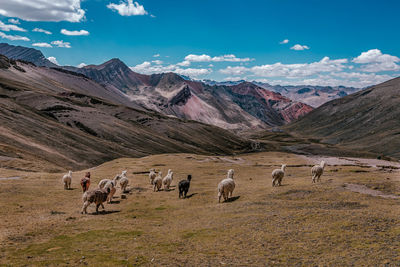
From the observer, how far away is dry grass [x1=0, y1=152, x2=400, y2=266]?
17.7 metres

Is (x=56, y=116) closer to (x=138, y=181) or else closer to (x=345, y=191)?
(x=138, y=181)

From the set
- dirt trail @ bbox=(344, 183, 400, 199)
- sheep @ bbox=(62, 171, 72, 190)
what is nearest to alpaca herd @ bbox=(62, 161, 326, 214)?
sheep @ bbox=(62, 171, 72, 190)

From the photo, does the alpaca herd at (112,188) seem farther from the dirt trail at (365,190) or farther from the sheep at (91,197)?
the dirt trail at (365,190)

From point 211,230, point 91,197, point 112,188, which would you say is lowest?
point 211,230

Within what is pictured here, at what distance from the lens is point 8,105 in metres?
149

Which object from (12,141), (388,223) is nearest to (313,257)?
(388,223)

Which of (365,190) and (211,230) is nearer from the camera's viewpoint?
(211,230)

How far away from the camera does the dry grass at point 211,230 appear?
17719mm

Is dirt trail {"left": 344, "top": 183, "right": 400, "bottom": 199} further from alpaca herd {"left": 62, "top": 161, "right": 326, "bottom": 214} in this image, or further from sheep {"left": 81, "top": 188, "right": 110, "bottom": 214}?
sheep {"left": 81, "top": 188, "right": 110, "bottom": 214}

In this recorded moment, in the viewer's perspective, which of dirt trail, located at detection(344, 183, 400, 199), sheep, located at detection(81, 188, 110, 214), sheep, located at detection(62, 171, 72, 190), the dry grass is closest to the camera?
the dry grass

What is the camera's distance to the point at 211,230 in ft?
78.7

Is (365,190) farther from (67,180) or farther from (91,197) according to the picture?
(67,180)

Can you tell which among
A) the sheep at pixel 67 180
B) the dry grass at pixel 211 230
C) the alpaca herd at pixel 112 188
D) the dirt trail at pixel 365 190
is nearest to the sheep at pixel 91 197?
the alpaca herd at pixel 112 188

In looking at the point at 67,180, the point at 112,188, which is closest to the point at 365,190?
the point at 112,188
